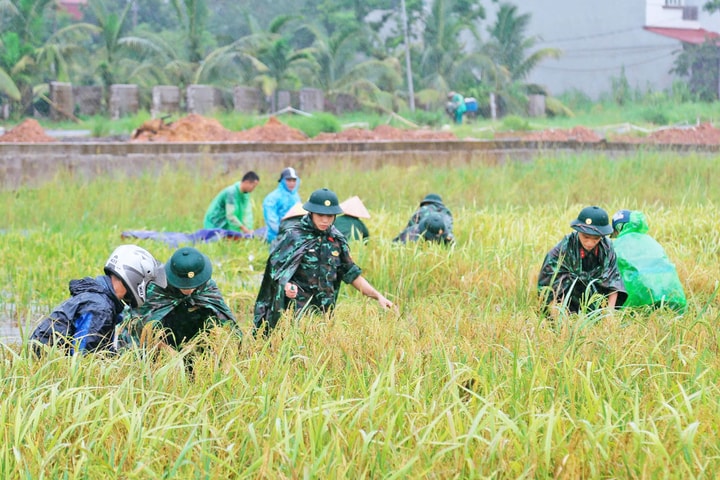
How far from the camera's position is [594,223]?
6906 millimetres

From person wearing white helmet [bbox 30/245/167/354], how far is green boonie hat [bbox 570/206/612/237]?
105 inches

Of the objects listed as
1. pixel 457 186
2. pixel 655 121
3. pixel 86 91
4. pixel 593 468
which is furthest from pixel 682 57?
pixel 593 468

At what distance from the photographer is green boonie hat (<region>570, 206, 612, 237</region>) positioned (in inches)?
271

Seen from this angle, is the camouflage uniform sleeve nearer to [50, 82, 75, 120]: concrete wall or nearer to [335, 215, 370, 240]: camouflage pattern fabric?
[335, 215, 370, 240]: camouflage pattern fabric

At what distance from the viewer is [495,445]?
4043mm

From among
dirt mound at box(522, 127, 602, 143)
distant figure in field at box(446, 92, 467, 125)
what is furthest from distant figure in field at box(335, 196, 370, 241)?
distant figure in field at box(446, 92, 467, 125)

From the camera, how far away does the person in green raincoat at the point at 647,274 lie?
736 centimetres

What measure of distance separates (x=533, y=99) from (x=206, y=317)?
98.4 feet

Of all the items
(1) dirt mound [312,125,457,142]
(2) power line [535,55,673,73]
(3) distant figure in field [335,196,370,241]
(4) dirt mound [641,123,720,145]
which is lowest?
(4) dirt mound [641,123,720,145]

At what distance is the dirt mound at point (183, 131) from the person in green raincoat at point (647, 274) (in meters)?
15.6

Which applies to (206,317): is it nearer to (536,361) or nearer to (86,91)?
(536,361)

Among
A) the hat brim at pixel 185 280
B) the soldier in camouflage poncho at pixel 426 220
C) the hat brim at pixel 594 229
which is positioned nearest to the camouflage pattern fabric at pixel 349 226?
the soldier in camouflage poncho at pixel 426 220

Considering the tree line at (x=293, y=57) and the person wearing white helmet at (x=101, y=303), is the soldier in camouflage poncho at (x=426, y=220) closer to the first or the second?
the person wearing white helmet at (x=101, y=303)

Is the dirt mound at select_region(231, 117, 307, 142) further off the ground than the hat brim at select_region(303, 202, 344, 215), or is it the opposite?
the hat brim at select_region(303, 202, 344, 215)
